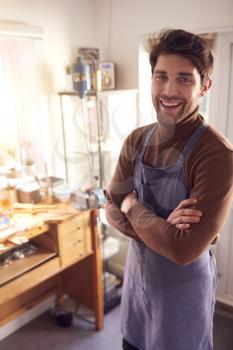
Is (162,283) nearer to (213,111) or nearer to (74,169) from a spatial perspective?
(213,111)

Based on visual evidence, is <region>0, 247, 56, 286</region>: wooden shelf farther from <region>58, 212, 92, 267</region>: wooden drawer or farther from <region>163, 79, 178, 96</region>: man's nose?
<region>163, 79, 178, 96</region>: man's nose

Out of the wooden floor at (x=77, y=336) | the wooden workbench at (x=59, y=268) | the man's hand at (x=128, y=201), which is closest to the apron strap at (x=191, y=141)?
the man's hand at (x=128, y=201)

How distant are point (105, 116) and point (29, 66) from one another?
555 millimetres

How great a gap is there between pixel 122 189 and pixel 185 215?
1.23 feet

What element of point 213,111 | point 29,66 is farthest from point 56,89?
point 213,111

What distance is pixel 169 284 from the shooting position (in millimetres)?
1156

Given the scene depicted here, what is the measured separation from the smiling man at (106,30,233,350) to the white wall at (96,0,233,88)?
3.22 ft

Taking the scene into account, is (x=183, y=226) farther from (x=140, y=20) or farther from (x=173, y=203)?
(x=140, y=20)

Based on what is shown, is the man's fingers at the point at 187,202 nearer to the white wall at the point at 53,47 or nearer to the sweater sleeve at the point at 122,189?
the sweater sleeve at the point at 122,189

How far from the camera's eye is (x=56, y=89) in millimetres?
2246

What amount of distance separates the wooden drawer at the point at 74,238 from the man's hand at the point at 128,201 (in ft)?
2.25

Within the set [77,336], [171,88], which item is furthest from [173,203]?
[77,336]

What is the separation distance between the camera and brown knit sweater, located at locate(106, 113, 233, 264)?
3.10 feet

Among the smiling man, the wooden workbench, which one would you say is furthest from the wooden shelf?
the smiling man
